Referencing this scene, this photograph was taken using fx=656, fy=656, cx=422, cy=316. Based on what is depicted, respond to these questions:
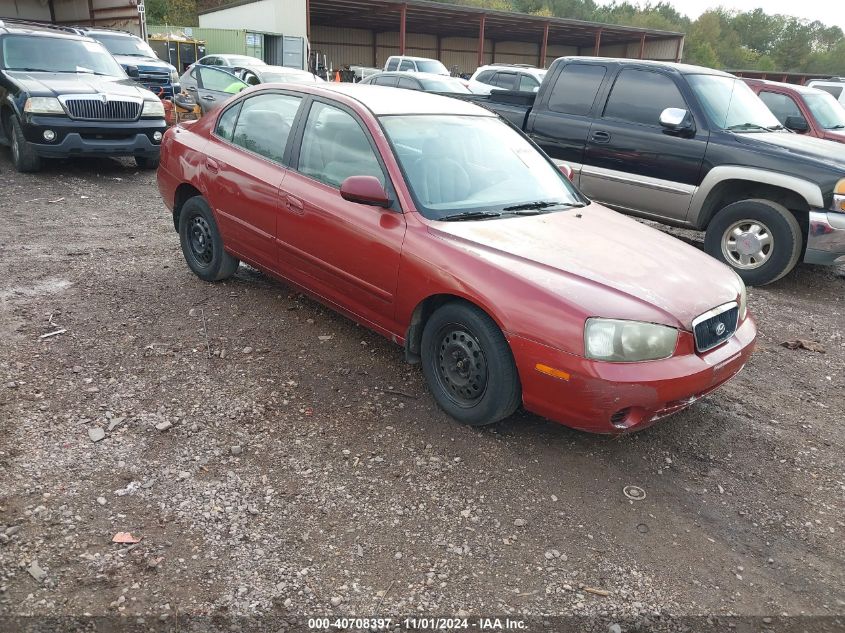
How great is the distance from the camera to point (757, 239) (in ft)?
20.5

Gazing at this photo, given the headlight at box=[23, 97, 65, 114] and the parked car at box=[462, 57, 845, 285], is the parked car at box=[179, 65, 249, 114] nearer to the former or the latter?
the headlight at box=[23, 97, 65, 114]

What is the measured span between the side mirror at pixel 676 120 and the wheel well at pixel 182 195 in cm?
445

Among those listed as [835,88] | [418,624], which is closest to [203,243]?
[418,624]

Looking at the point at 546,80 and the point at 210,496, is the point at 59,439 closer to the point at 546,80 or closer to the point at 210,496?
the point at 210,496

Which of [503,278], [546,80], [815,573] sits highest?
[546,80]

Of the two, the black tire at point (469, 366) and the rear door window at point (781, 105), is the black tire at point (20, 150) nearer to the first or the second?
the black tire at point (469, 366)

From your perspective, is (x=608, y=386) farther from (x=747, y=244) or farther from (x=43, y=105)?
(x=43, y=105)

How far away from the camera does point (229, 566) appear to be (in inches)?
99.9

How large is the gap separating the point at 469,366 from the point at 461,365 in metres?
0.06

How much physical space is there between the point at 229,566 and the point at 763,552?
7.28ft

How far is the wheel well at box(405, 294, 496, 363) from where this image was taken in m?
3.52

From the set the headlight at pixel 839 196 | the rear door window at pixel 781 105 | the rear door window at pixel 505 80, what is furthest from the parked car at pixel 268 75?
the headlight at pixel 839 196

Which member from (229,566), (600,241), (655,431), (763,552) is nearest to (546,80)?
(600,241)

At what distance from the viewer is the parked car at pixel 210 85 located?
12672 millimetres
